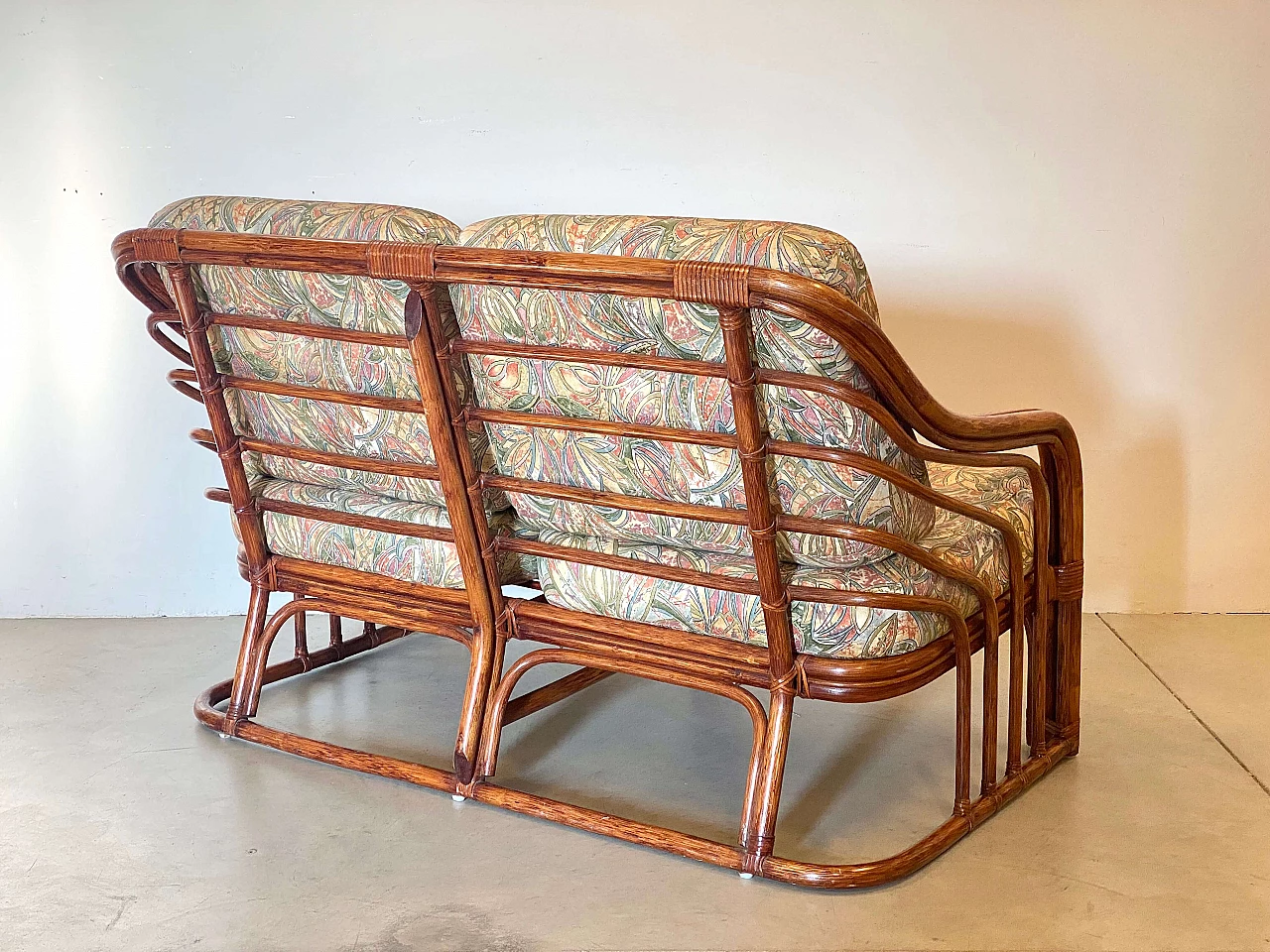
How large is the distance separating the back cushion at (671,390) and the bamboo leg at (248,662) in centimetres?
87

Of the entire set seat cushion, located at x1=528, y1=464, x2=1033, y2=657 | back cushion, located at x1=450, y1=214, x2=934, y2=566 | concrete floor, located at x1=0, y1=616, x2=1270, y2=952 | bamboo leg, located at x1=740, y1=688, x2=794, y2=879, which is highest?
back cushion, located at x1=450, y1=214, x2=934, y2=566

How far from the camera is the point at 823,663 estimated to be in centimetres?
219

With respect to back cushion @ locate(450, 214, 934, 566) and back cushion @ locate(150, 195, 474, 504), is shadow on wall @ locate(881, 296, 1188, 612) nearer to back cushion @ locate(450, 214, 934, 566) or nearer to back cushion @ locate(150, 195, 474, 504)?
back cushion @ locate(450, 214, 934, 566)

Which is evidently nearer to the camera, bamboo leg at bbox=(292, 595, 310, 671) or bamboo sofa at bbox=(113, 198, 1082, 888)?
bamboo sofa at bbox=(113, 198, 1082, 888)

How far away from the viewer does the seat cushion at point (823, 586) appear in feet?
7.13

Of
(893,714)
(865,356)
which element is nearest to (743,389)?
(865,356)

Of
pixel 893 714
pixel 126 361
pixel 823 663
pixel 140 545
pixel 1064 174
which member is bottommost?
pixel 893 714

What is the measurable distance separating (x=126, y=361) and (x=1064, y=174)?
2714mm

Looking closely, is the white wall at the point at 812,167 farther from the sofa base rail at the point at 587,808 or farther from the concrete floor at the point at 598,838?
the sofa base rail at the point at 587,808

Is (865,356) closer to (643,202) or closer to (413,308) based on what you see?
(413,308)

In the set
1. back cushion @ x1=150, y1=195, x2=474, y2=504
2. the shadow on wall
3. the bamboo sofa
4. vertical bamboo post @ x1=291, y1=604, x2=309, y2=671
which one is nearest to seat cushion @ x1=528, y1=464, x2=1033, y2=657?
the bamboo sofa

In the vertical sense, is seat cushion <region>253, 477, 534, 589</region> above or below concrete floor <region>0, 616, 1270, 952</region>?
above

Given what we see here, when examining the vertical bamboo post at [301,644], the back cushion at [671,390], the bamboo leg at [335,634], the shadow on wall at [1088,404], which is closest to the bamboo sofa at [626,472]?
the back cushion at [671,390]

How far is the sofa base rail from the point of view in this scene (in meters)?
2.23
